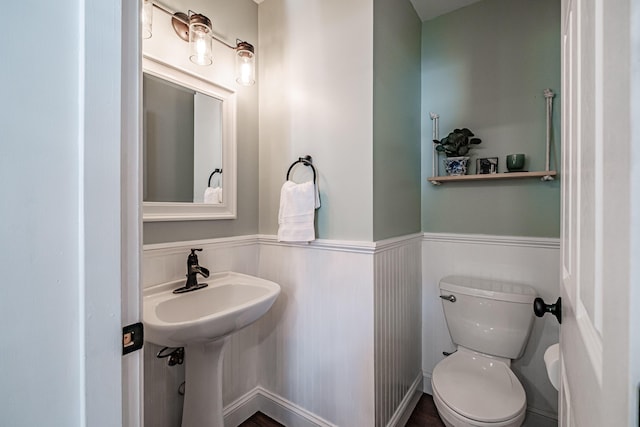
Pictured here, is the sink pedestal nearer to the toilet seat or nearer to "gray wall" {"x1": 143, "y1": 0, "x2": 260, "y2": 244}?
"gray wall" {"x1": 143, "y1": 0, "x2": 260, "y2": 244}

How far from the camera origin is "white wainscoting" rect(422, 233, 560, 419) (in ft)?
5.08

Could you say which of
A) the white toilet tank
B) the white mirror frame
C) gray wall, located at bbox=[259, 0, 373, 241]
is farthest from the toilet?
the white mirror frame

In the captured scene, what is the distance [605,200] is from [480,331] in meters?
1.51

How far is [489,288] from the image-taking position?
1562 millimetres

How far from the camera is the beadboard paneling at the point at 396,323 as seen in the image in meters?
1.37

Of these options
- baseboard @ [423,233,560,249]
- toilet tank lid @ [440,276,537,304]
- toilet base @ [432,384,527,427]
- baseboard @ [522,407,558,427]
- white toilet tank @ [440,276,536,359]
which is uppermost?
baseboard @ [423,233,560,249]

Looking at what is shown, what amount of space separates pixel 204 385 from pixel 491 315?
4.98ft

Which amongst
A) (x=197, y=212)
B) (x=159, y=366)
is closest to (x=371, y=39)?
(x=197, y=212)

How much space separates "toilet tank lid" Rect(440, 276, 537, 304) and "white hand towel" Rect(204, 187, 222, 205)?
1.45m

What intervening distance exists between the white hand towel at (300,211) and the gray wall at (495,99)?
3.10 feet

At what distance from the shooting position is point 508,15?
1.68m

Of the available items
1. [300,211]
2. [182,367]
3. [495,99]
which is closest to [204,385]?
[182,367]

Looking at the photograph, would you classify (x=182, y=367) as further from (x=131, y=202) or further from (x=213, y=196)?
(x=131, y=202)

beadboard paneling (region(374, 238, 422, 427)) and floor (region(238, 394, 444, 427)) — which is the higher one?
beadboard paneling (region(374, 238, 422, 427))
